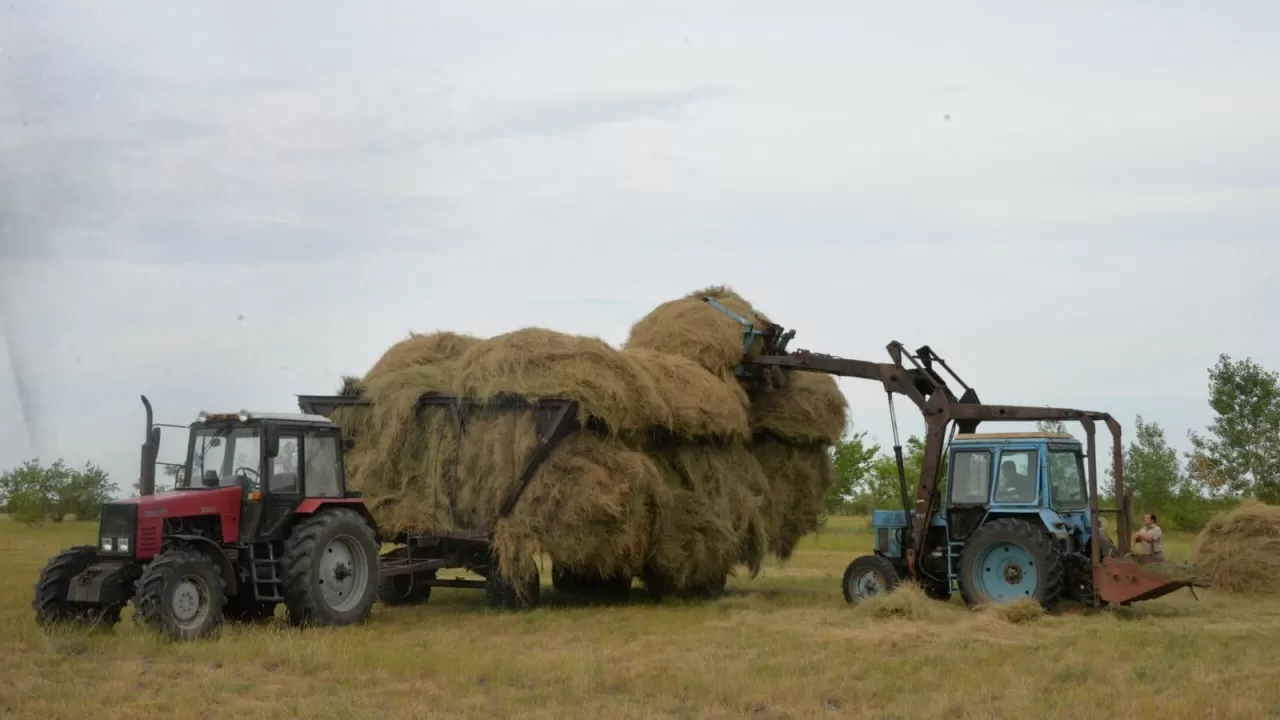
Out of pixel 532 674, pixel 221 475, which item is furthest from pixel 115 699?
pixel 221 475

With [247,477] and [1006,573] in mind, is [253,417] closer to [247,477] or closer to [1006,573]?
[247,477]

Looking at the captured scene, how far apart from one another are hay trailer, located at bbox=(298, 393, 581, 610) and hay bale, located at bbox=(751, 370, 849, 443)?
168 inches

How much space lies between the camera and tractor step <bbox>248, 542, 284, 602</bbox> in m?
13.1

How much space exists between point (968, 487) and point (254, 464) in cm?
837

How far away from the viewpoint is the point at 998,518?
1558 centimetres

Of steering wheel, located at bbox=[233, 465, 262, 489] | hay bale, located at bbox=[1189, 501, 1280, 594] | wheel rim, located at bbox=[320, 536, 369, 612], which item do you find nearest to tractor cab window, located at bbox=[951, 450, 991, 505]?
hay bale, located at bbox=[1189, 501, 1280, 594]

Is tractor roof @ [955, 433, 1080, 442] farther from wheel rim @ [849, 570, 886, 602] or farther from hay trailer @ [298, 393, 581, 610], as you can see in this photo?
hay trailer @ [298, 393, 581, 610]

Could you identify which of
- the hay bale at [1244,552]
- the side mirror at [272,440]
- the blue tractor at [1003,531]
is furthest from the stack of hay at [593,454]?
the hay bale at [1244,552]

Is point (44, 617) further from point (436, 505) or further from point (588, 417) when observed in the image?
point (588, 417)

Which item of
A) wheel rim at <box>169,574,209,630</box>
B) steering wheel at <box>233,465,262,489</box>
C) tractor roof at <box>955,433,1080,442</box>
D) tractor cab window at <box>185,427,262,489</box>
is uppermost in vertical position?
tractor roof at <box>955,433,1080,442</box>

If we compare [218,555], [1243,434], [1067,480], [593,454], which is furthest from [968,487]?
[1243,434]

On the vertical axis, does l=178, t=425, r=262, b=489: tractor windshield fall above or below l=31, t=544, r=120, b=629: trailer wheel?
above

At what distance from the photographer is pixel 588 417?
14.7 metres

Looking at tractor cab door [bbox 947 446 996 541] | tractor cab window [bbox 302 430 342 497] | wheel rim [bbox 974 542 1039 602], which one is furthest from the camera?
tractor cab door [bbox 947 446 996 541]
